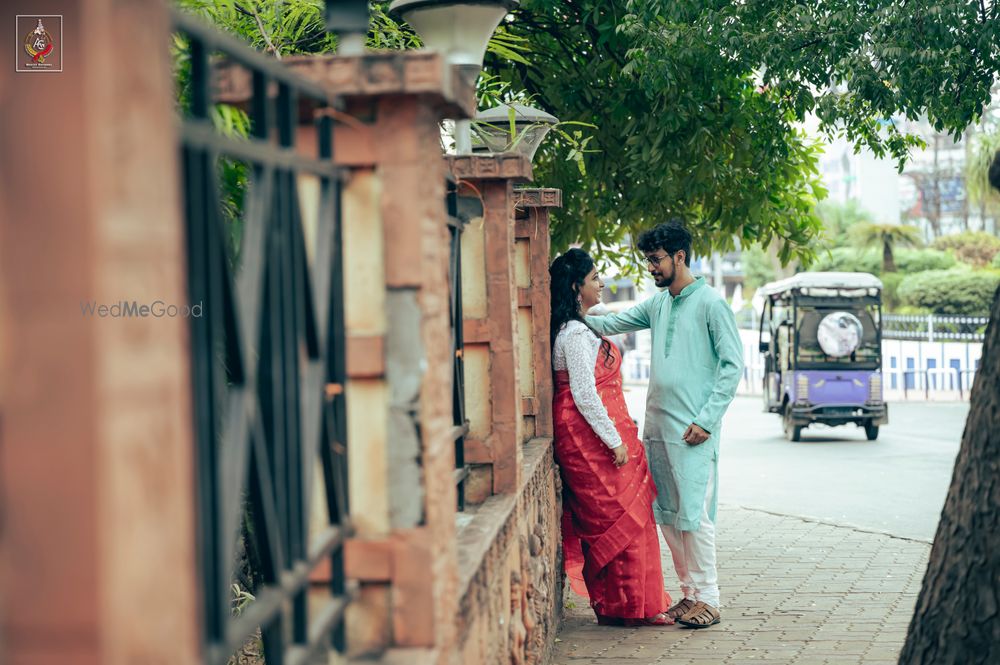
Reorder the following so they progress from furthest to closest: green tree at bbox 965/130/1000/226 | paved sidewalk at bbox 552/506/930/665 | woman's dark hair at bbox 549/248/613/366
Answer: green tree at bbox 965/130/1000/226
woman's dark hair at bbox 549/248/613/366
paved sidewalk at bbox 552/506/930/665

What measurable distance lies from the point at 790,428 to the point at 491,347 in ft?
51.8

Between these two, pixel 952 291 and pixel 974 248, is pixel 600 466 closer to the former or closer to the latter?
pixel 952 291

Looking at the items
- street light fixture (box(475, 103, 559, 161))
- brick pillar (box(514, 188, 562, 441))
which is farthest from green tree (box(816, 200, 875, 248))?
brick pillar (box(514, 188, 562, 441))

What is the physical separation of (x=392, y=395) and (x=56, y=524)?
1.57 m

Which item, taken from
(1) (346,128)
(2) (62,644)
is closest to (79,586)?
(2) (62,644)

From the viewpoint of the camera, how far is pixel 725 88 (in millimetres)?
10016

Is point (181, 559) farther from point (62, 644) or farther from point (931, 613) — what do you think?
point (931, 613)

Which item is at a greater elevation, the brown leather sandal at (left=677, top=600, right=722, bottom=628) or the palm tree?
the palm tree

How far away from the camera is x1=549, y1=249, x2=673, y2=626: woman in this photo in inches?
266

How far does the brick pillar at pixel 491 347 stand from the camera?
16.4 feet

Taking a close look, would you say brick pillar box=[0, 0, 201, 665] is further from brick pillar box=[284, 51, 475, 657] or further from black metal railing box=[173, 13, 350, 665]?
brick pillar box=[284, 51, 475, 657]

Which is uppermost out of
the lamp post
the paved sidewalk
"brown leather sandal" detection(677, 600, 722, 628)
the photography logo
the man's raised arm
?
the lamp post

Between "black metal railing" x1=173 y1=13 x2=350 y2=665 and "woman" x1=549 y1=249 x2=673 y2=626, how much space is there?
388 cm

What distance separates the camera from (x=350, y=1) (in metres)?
3.22
